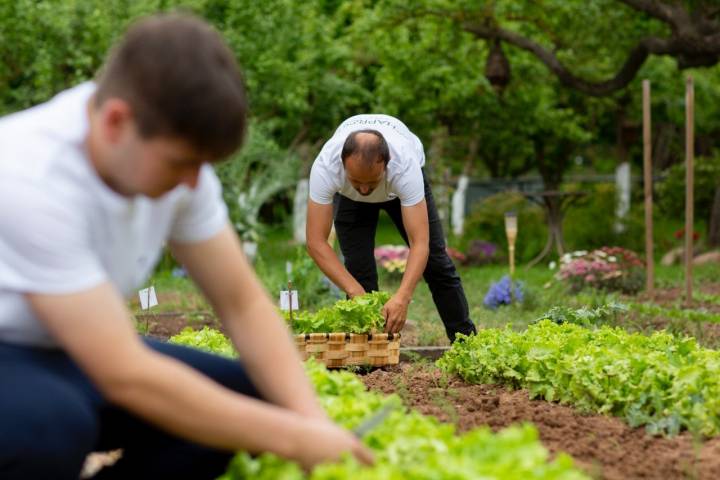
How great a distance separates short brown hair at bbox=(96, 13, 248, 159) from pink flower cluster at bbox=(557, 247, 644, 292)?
8829 mm

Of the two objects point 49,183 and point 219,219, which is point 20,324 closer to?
point 49,183

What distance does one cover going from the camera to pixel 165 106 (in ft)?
6.48

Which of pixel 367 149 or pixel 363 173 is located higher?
pixel 367 149

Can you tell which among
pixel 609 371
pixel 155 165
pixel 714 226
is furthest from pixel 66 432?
pixel 714 226

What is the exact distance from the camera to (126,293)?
→ 240cm

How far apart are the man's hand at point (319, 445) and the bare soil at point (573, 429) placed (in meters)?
1.21

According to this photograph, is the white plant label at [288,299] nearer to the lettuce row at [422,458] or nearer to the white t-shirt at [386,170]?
the white t-shirt at [386,170]

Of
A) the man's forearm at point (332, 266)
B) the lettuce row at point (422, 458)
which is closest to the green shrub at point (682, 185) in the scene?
the man's forearm at point (332, 266)

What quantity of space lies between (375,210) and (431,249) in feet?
1.31

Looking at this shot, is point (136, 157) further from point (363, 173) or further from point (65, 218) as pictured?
point (363, 173)

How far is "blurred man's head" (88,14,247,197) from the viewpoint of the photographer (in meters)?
1.98

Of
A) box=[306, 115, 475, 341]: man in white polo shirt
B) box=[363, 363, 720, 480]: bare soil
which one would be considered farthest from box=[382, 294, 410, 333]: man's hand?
box=[363, 363, 720, 480]: bare soil

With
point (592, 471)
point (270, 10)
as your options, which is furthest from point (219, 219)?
point (270, 10)

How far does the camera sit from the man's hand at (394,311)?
17.8 feet
